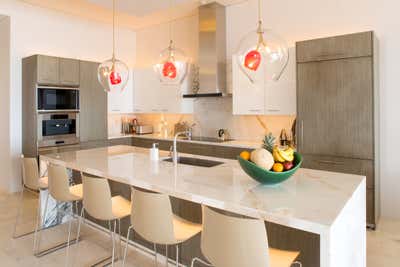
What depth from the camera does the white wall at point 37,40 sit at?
15.7 ft

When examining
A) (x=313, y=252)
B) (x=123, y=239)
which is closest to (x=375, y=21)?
(x=313, y=252)

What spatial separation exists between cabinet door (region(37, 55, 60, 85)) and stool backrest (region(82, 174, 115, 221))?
291 centimetres

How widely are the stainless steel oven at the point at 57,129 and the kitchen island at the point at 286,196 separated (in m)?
2.27

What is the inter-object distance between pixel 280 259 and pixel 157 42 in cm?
534

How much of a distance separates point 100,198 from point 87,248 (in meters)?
1.01

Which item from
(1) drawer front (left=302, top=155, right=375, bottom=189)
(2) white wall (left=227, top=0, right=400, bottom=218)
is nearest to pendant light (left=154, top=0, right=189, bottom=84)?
(1) drawer front (left=302, top=155, right=375, bottom=189)

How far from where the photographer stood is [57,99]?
15.7 ft

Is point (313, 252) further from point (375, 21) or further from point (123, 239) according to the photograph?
point (375, 21)

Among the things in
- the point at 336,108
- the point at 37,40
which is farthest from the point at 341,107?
the point at 37,40

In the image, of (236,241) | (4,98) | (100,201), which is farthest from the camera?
(4,98)

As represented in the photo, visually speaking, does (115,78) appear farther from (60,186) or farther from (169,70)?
(60,186)

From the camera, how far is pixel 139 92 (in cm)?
611

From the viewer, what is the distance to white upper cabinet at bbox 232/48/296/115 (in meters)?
3.97

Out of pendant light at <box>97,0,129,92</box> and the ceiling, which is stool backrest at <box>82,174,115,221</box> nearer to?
pendant light at <box>97,0,129,92</box>
